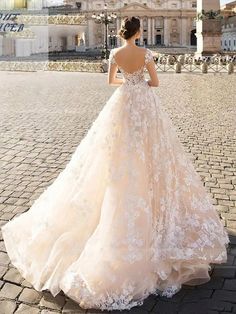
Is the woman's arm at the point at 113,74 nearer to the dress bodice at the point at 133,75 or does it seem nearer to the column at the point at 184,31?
the dress bodice at the point at 133,75

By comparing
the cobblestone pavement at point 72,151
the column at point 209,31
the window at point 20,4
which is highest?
the window at point 20,4

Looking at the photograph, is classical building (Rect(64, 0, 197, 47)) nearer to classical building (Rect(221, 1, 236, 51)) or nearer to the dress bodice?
classical building (Rect(221, 1, 236, 51))

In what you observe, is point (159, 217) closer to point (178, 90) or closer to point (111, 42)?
point (178, 90)

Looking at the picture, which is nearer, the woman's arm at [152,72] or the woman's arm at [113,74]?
the woman's arm at [152,72]

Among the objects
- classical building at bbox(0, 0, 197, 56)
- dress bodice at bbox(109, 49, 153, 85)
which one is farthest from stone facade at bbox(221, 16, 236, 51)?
dress bodice at bbox(109, 49, 153, 85)

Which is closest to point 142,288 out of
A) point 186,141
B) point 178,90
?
point 186,141

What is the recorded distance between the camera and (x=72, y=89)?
21.2 metres

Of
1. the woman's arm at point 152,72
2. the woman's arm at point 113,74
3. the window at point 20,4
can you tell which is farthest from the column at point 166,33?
the woman's arm at point 152,72

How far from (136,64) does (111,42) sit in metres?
98.7

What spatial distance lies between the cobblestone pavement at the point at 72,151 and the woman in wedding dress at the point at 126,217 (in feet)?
0.45

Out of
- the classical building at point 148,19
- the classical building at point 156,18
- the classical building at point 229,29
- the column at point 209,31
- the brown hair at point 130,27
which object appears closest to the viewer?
the brown hair at point 130,27

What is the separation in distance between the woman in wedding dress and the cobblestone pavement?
136 mm

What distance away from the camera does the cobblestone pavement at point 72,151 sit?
353 cm

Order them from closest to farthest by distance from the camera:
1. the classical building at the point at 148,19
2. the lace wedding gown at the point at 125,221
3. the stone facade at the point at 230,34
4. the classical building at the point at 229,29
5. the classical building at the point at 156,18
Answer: the lace wedding gown at the point at 125,221 → the stone facade at the point at 230,34 → the classical building at the point at 229,29 → the classical building at the point at 148,19 → the classical building at the point at 156,18
